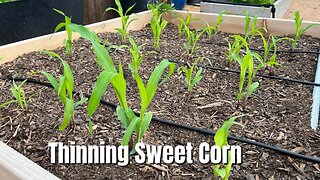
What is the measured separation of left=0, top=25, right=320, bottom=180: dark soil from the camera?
2.91 feet

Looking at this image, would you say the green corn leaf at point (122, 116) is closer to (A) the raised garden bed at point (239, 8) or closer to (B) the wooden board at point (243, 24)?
(B) the wooden board at point (243, 24)

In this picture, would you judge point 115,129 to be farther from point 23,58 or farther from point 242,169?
point 23,58

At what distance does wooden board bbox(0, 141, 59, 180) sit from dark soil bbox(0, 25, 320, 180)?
0.16 meters

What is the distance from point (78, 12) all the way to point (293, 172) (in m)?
1.87

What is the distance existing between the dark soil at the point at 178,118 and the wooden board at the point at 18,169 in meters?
0.16

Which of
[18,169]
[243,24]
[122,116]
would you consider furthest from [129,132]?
[243,24]

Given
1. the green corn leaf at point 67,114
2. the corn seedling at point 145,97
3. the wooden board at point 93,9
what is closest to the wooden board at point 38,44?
the green corn leaf at point 67,114

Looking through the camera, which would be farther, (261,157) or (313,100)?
(313,100)

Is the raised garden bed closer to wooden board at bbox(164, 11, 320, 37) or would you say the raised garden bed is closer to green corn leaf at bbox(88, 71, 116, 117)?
wooden board at bbox(164, 11, 320, 37)

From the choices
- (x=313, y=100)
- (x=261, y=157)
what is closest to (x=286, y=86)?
(x=313, y=100)

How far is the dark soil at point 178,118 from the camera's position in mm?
887

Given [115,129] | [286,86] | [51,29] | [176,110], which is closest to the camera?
[115,129]

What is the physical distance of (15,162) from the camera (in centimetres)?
71

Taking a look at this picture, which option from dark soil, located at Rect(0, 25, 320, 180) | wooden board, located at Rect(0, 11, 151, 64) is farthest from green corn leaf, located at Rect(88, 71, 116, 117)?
wooden board, located at Rect(0, 11, 151, 64)
